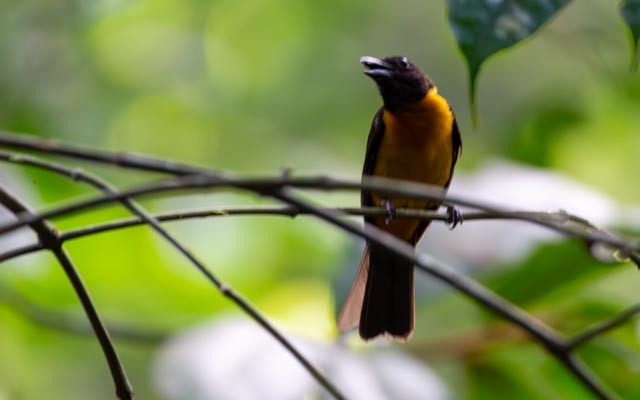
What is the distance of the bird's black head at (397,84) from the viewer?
3.85m

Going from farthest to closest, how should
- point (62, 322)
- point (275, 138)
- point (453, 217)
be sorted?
point (275, 138), point (62, 322), point (453, 217)

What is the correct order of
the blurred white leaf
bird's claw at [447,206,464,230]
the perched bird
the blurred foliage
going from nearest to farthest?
bird's claw at [447,206,464,230] < the blurred white leaf < the perched bird < the blurred foliage

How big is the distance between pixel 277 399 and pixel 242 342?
10.4 inches

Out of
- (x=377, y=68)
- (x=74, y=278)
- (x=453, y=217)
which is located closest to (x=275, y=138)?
(x=377, y=68)

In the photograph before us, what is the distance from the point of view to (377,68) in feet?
12.7

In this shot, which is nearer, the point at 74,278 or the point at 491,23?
the point at 74,278

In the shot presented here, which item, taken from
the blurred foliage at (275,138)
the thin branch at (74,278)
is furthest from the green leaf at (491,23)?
the thin branch at (74,278)

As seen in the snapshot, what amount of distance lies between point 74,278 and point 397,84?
2.44m

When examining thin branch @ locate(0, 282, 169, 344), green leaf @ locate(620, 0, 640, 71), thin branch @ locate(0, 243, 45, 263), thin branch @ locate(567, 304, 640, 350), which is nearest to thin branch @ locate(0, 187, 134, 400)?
thin branch @ locate(0, 243, 45, 263)

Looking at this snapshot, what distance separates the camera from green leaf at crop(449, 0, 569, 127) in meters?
1.81

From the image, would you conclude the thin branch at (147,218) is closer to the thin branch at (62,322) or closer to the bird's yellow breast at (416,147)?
the bird's yellow breast at (416,147)

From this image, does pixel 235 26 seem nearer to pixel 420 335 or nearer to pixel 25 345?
pixel 420 335

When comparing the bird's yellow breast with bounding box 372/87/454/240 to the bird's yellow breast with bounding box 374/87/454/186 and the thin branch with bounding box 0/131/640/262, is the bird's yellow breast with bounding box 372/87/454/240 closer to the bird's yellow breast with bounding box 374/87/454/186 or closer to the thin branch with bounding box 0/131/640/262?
the bird's yellow breast with bounding box 374/87/454/186

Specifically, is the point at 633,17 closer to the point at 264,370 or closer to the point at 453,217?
the point at 453,217
